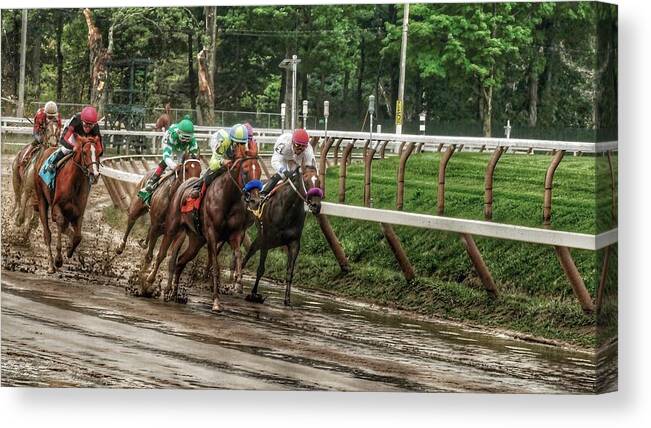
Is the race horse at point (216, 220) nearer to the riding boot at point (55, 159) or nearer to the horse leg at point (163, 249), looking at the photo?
the horse leg at point (163, 249)

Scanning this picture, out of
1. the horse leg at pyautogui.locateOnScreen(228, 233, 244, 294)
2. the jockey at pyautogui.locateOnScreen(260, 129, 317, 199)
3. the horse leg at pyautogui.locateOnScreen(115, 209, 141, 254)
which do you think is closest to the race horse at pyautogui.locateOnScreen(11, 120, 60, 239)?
A: the horse leg at pyautogui.locateOnScreen(115, 209, 141, 254)

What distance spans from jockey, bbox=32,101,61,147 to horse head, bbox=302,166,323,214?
9.61ft

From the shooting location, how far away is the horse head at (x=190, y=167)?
17516 millimetres

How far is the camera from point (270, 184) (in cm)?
1677

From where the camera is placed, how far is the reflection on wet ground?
52.5ft

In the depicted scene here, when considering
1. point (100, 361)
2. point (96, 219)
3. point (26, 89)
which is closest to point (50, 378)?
point (100, 361)

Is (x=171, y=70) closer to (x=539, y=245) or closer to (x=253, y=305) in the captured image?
(x=253, y=305)

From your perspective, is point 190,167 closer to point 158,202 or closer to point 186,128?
point 186,128

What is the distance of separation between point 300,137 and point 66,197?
9.83ft

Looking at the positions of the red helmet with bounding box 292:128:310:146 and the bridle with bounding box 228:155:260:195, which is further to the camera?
the bridle with bounding box 228:155:260:195

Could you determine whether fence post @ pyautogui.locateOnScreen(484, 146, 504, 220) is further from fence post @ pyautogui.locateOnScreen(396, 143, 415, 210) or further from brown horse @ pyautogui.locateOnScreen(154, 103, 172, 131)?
brown horse @ pyautogui.locateOnScreen(154, 103, 172, 131)

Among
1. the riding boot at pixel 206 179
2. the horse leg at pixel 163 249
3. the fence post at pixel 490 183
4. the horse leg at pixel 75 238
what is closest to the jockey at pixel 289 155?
the riding boot at pixel 206 179

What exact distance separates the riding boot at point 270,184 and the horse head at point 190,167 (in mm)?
973

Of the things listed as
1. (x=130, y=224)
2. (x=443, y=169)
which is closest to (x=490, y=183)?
(x=443, y=169)
